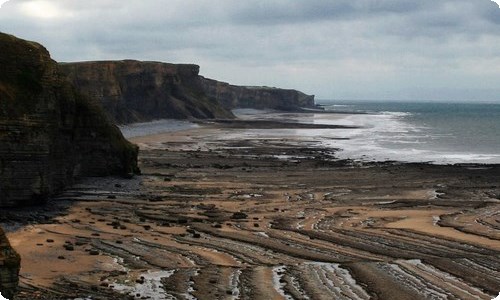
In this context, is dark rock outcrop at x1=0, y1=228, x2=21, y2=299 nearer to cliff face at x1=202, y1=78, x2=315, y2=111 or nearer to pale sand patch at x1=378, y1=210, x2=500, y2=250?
pale sand patch at x1=378, y1=210, x2=500, y2=250

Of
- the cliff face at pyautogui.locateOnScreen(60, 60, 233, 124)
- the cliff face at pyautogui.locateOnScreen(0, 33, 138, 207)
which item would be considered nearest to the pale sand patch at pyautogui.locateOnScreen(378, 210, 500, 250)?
the cliff face at pyautogui.locateOnScreen(0, 33, 138, 207)

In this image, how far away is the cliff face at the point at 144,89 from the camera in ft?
287

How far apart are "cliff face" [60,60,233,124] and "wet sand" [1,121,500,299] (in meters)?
48.3

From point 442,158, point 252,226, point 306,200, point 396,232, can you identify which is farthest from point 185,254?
point 442,158

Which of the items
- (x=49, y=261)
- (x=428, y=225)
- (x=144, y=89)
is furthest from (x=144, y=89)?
(x=49, y=261)

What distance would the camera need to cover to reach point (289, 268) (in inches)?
716

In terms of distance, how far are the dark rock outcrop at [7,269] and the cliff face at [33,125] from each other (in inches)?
560

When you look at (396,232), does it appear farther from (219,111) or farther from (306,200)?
(219,111)

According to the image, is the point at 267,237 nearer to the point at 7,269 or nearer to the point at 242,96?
the point at 7,269

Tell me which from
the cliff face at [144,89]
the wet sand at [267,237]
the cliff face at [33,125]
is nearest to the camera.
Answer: the wet sand at [267,237]

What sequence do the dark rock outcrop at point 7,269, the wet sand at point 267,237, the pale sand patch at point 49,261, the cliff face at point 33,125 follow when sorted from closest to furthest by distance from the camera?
1. the dark rock outcrop at point 7,269
2. the wet sand at point 267,237
3. the pale sand patch at point 49,261
4. the cliff face at point 33,125

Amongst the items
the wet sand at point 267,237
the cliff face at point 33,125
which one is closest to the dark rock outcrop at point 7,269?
the wet sand at point 267,237

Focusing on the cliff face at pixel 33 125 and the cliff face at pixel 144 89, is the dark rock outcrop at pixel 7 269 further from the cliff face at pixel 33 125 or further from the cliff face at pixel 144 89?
the cliff face at pixel 144 89

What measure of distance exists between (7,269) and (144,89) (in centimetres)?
9939
